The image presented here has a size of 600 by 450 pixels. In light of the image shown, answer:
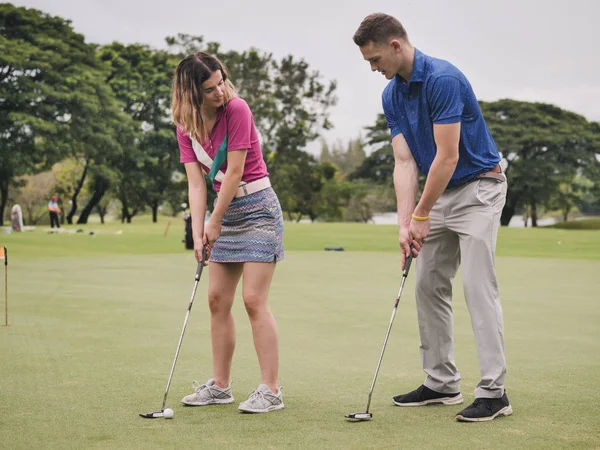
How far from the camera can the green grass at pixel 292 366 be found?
393 cm

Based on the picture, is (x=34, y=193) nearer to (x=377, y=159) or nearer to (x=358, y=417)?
(x=377, y=159)

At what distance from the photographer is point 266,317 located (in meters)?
4.70

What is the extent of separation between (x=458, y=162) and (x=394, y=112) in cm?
43

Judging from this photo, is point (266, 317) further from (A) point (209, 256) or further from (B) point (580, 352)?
(B) point (580, 352)

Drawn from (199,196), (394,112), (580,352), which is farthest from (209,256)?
(580,352)

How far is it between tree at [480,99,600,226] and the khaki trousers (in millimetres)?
52171

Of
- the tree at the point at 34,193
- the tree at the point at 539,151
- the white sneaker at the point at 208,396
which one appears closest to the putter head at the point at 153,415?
the white sneaker at the point at 208,396

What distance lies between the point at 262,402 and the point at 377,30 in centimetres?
194

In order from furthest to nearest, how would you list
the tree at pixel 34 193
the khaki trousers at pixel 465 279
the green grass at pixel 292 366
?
the tree at pixel 34 193, the khaki trousers at pixel 465 279, the green grass at pixel 292 366

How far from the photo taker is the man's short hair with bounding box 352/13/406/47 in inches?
169

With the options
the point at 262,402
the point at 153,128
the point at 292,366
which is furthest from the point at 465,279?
the point at 153,128

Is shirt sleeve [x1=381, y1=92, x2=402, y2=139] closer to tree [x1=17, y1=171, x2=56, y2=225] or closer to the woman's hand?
the woman's hand

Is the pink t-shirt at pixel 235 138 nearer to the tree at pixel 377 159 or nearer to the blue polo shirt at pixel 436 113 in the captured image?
the blue polo shirt at pixel 436 113

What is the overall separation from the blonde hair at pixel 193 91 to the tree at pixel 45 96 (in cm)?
3537
